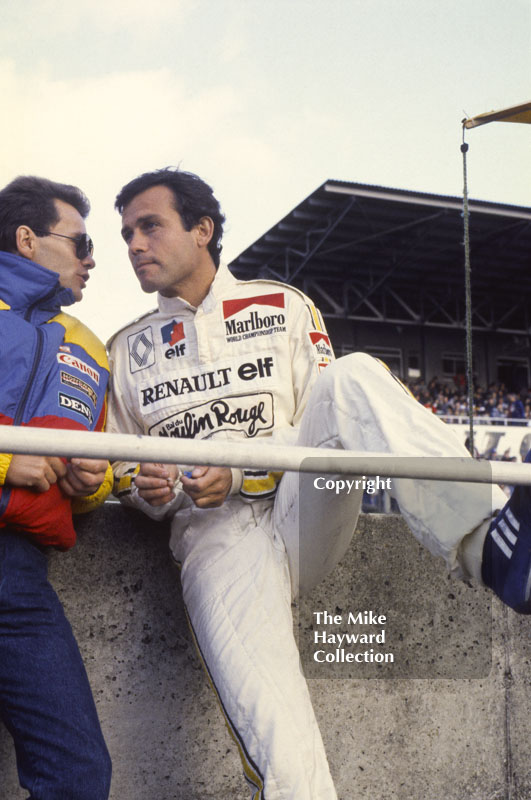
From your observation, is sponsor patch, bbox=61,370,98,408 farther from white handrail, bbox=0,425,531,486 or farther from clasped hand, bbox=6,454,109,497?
white handrail, bbox=0,425,531,486

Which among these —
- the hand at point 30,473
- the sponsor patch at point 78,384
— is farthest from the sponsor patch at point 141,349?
the hand at point 30,473

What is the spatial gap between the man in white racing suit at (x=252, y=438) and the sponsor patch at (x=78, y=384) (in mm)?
230

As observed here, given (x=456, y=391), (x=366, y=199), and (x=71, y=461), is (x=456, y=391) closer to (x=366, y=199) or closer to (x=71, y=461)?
(x=366, y=199)

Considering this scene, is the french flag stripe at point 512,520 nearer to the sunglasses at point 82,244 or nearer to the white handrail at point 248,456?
the white handrail at point 248,456

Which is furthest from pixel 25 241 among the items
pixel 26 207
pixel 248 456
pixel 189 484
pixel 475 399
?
pixel 475 399

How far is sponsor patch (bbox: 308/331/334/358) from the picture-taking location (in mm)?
2338

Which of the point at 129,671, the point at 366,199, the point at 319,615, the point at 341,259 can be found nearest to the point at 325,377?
the point at 319,615

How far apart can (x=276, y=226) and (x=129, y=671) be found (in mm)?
17002

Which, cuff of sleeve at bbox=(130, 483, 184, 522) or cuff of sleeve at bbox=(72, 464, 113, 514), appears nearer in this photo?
cuff of sleeve at bbox=(72, 464, 113, 514)

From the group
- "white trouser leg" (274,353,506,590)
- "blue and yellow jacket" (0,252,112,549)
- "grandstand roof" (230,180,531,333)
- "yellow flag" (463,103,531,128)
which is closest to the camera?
"white trouser leg" (274,353,506,590)

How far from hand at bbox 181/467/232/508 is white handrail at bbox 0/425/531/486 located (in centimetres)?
62

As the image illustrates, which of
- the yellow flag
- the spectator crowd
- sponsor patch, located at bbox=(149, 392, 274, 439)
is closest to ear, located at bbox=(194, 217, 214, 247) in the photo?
sponsor patch, located at bbox=(149, 392, 274, 439)

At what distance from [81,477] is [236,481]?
46 centimetres

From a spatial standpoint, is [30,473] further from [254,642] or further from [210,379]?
[210,379]
